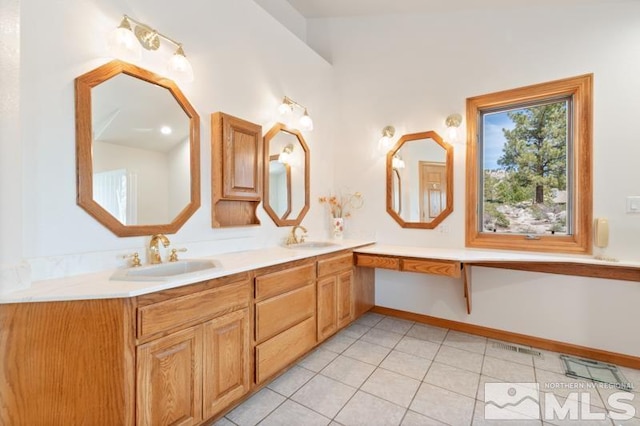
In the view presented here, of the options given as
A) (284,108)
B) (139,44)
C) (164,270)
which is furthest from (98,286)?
(284,108)

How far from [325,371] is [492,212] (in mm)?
2123

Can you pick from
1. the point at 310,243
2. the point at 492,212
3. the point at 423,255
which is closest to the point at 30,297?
the point at 310,243

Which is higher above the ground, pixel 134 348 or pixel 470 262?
pixel 470 262

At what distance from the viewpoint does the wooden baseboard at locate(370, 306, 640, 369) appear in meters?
2.20

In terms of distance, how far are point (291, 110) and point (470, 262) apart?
2131 millimetres

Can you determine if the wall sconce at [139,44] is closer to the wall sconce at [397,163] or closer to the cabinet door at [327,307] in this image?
the cabinet door at [327,307]

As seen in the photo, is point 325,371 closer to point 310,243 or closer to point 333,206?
point 310,243

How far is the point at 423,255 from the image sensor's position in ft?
8.55

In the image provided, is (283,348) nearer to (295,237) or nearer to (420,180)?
(295,237)

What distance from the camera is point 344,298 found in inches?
108

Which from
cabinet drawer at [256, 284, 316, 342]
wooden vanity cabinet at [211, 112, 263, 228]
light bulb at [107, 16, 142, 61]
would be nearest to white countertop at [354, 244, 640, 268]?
cabinet drawer at [256, 284, 316, 342]

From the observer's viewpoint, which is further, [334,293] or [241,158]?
[334,293]

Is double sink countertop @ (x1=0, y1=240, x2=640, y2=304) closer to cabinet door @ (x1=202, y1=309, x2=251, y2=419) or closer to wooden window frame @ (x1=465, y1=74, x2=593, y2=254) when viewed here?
wooden window frame @ (x1=465, y1=74, x2=593, y2=254)

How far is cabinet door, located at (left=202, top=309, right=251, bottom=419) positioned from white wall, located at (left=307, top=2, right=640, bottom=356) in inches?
77.1
